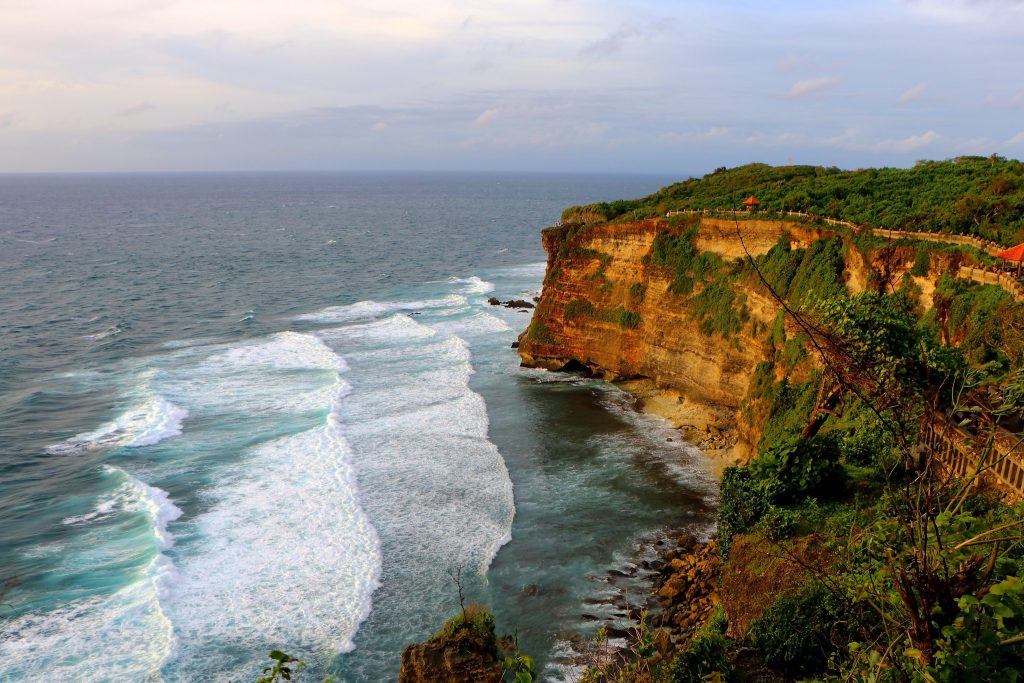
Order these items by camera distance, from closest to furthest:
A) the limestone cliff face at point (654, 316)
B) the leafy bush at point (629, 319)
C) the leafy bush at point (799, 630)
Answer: the leafy bush at point (799, 630) → the limestone cliff face at point (654, 316) → the leafy bush at point (629, 319)

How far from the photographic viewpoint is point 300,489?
104ft

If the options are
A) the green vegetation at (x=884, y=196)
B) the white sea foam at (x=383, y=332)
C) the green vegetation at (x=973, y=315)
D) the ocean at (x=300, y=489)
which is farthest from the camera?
the white sea foam at (x=383, y=332)

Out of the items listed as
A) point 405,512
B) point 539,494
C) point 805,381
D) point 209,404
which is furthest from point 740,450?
point 209,404

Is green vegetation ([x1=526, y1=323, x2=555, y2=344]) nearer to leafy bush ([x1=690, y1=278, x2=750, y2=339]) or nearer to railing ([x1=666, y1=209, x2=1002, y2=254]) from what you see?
leafy bush ([x1=690, y1=278, x2=750, y2=339])

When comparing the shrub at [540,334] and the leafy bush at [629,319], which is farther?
the shrub at [540,334]

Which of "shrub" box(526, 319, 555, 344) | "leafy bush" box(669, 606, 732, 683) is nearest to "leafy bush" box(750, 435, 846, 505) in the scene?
"leafy bush" box(669, 606, 732, 683)

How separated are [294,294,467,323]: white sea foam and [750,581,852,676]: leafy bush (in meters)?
50.6

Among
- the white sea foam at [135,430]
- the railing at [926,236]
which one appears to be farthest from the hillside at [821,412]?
the white sea foam at [135,430]

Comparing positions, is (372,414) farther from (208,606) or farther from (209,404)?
(208,606)

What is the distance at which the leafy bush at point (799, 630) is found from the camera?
51.0ft

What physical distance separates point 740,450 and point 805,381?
4433mm

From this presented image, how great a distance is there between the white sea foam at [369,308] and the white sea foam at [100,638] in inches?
1563

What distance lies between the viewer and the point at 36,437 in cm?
3741

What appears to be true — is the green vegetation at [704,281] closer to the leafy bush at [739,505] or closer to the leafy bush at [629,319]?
the leafy bush at [629,319]
